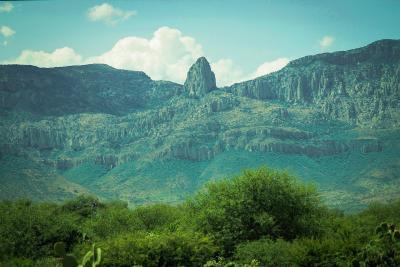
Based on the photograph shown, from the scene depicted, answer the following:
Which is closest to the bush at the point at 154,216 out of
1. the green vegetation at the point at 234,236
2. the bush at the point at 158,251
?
the green vegetation at the point at 234,236

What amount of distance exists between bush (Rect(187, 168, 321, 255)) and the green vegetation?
113 millimetres

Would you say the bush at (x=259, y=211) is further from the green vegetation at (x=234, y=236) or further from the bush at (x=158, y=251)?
the bush at (x=158, y=251)

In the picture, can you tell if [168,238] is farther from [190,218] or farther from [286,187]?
[286,187]

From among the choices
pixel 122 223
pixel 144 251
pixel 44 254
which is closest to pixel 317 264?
pixel 144 251

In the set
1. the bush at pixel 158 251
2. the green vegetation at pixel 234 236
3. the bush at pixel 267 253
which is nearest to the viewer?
the bush at pixel 158 251

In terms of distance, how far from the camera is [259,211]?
5734cm

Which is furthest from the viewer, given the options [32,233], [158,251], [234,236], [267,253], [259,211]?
[32,233]

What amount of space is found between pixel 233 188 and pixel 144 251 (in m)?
18.7

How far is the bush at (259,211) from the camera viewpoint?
55.1 metres

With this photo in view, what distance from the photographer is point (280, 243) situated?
163 feet

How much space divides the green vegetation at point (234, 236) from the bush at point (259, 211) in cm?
11

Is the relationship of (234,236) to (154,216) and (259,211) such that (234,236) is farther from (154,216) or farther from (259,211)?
(154,216)

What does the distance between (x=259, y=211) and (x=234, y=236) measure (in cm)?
481

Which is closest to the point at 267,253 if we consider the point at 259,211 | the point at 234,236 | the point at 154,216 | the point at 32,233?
the point at 234,236
